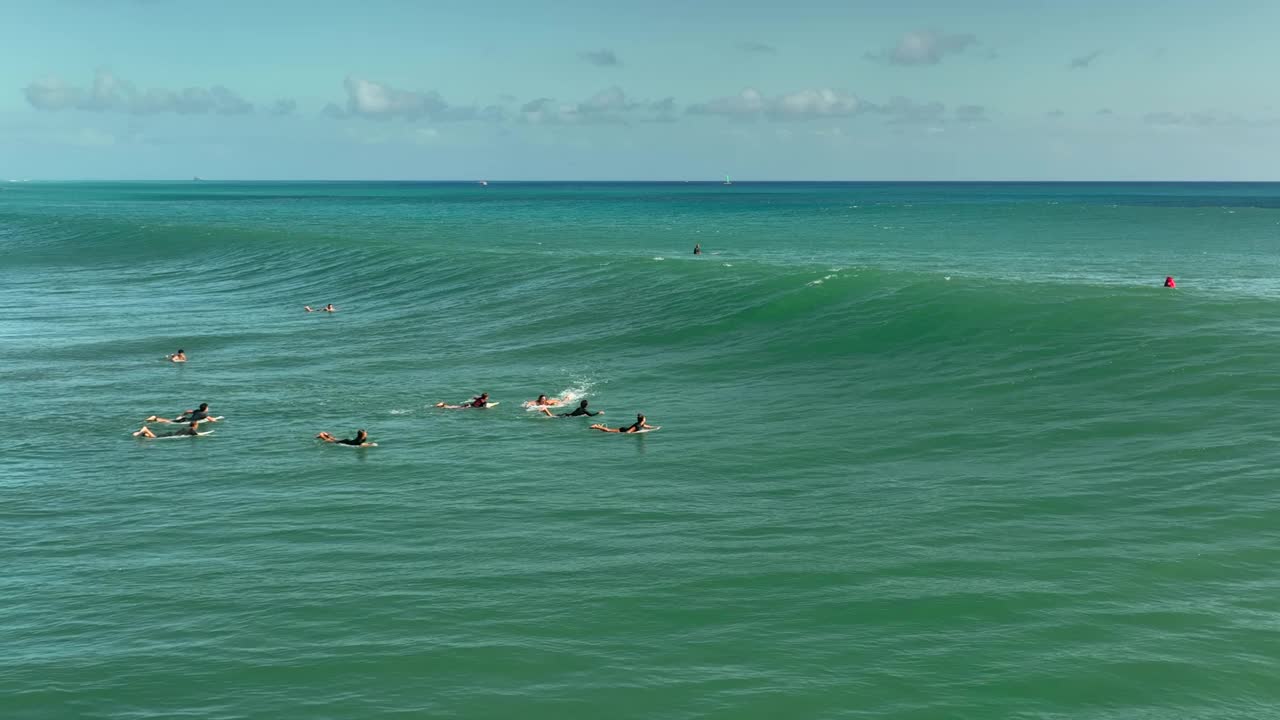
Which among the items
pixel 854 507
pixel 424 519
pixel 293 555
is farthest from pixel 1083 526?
pixel 293 555

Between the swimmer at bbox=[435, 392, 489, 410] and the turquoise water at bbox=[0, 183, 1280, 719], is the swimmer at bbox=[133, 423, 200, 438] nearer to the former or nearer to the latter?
the turquoise water at bbox=[0, 183, 1280, 719]

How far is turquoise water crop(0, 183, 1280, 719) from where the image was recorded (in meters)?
21.5

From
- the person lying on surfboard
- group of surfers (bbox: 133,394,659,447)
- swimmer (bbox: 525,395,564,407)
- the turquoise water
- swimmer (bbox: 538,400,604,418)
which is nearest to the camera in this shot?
the turquoise water

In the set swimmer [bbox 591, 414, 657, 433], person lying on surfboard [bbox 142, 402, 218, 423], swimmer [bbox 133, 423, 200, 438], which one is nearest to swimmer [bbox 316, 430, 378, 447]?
swimmer [bbox 133, 423, 200, 438]

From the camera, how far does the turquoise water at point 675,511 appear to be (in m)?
21.5

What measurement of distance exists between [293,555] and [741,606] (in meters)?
12.1

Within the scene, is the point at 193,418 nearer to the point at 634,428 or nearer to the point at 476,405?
the point at 476,405

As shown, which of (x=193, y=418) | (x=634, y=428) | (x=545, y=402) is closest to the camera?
(x=634, y=428)

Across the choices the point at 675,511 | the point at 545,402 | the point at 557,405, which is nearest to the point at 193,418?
the point at 545,402

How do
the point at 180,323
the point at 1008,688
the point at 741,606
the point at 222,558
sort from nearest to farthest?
the point at 1008,688, the point at 741,606, the point at 222,558, the point at 180,323

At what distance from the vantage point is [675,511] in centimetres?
3136

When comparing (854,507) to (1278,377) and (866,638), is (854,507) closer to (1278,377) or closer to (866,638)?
(866,638)

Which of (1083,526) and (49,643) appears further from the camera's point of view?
(1083,526)

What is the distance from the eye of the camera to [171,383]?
51.2m
